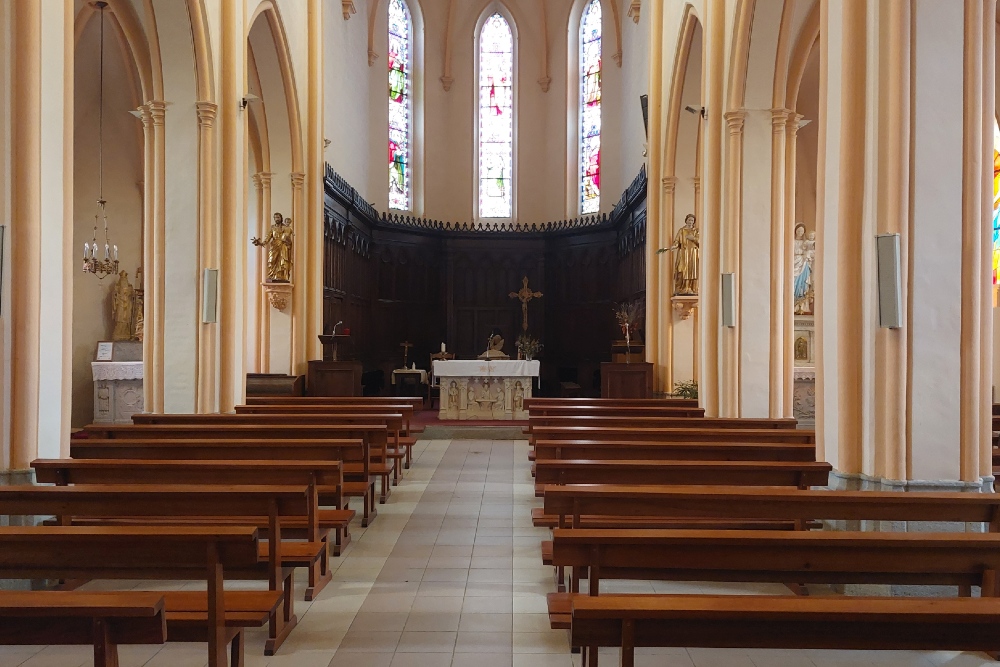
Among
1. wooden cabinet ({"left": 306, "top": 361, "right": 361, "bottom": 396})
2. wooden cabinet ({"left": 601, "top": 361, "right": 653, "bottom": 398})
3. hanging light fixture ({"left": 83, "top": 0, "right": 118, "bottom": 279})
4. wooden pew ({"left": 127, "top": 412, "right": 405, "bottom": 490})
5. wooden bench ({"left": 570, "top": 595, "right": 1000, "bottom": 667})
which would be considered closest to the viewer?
wooden bench ({"left": 570, "top": 595, "right": 1000, "bottom": 667})

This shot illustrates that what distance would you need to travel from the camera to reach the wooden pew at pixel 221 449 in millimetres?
6258

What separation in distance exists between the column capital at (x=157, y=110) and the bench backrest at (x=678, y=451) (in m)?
7.01

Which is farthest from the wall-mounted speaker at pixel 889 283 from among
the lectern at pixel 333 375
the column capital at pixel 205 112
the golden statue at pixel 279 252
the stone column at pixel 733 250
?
the golden statue at pixel 279 252

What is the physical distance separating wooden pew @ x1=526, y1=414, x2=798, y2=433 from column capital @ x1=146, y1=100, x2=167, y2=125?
6054mm

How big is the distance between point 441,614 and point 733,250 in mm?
6844

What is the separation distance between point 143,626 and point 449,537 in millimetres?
4334

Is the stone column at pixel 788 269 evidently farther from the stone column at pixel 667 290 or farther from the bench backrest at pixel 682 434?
the stone column at pixel 667 290

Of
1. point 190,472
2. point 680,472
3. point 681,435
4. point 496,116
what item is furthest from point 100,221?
point 680,472

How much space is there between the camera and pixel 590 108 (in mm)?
22859

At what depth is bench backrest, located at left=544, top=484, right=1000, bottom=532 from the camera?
426 cm

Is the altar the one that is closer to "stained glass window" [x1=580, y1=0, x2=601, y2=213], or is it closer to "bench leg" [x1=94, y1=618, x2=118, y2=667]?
"stained glass window" [x1=580, y1=0, x2=601, y2=213]

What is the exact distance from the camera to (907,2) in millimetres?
5746

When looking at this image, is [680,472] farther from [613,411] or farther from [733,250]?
[733,250]

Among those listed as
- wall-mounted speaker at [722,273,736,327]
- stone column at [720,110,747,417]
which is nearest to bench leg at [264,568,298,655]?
stone column at [720,110,747,417]
